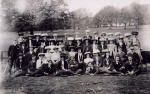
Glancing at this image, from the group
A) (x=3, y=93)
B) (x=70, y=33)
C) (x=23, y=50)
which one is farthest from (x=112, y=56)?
(x=3, y=93)

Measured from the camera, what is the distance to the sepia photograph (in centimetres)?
414

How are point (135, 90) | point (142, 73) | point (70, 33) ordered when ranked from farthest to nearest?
1. point (70, 33)
2. point (142, 73)
3. point (135, 90)

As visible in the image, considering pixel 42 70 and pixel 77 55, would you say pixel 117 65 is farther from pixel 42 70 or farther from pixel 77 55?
pixel 42 70

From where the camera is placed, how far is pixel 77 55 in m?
4.33

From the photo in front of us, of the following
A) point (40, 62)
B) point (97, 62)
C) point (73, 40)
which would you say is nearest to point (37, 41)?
point (40, 62)

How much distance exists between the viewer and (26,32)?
14.6 feet

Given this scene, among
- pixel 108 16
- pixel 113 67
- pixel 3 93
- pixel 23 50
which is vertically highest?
pixel 108 16

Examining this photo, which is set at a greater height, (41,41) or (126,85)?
(41,41)

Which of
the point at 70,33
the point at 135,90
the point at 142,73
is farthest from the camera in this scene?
the point at 70,33

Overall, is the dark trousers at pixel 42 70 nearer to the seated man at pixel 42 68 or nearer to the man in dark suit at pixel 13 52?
the seated man at pixel 42 68

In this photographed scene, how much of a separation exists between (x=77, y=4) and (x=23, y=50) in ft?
4.16

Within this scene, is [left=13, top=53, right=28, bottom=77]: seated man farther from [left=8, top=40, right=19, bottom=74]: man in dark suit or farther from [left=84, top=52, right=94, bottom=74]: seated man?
[left=84, top=52, right=94, bottom=74]: seated man

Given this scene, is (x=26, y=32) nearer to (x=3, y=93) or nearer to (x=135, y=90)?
(x=3, y=93)

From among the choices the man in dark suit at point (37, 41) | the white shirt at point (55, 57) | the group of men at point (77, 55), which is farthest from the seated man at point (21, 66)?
the white shirt at point (55, 57)
